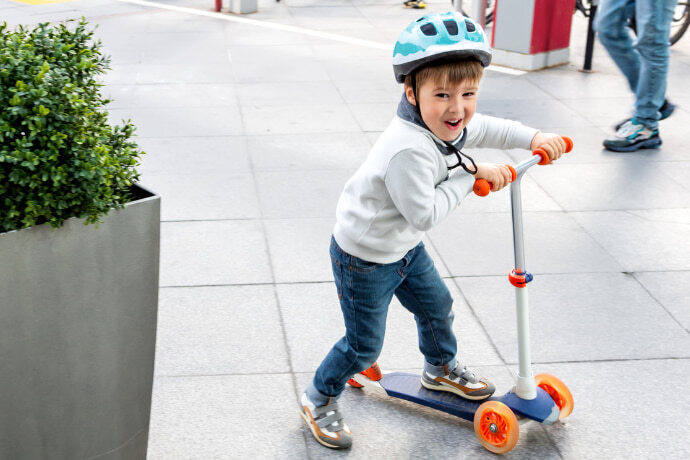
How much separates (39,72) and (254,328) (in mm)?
1812

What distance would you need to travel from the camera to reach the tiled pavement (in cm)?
317

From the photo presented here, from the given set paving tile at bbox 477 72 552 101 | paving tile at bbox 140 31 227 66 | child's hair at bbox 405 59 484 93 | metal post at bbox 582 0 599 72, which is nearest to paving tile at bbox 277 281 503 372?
child's hair at bbox 405 59 484 93

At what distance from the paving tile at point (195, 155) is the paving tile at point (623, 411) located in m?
2.90

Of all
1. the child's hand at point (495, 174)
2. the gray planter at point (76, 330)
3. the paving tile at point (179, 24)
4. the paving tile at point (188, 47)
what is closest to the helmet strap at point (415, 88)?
the child's hand at point (495, 174)

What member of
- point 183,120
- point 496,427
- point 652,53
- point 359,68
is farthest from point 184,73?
point 496,427

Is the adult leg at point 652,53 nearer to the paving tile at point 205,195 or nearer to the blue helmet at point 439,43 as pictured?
the paving tile at point 205,195

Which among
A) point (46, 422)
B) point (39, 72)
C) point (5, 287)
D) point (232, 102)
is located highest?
point (39, 72)

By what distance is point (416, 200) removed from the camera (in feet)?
8.41

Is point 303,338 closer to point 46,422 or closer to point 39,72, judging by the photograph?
point 46,422

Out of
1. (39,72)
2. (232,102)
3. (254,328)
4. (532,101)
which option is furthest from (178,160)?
(39,72)

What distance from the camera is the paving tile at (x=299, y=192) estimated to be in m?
5.04

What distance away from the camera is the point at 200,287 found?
4.13 meters

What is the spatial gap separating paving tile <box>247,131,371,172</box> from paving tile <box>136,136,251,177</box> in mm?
106

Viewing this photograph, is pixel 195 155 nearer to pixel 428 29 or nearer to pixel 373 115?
pixel 373 115
